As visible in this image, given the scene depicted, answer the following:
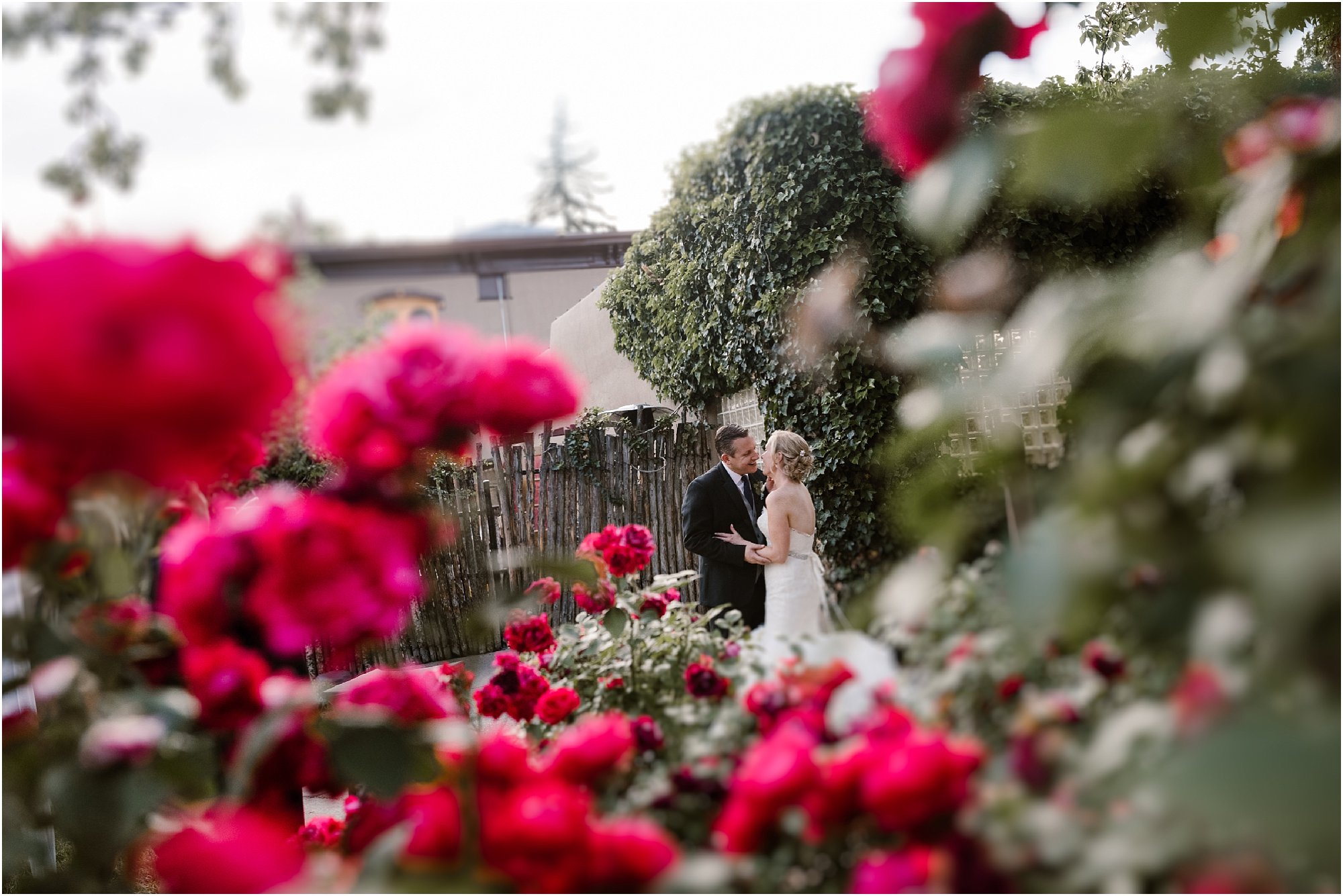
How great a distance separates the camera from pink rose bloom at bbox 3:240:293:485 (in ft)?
1.58

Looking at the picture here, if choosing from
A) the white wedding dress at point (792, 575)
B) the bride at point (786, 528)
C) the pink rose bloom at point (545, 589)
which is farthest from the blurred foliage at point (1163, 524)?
the bride at point (786, 528)

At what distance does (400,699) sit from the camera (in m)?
0.96

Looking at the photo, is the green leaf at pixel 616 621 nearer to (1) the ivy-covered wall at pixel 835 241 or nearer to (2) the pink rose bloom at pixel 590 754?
(2) the pink rose bloom at pixel 590 754

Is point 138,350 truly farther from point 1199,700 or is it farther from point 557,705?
point 557,705

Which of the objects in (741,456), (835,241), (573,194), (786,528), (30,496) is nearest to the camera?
(30,496)

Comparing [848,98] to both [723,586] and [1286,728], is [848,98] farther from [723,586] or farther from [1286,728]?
[1286,728]

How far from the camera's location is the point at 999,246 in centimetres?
493

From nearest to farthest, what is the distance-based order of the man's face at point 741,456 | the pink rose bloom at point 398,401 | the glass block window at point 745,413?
1. the pink rose bloom at point 398,401
2. the man's face at point 741,456
3. the glass block window at point 745,413

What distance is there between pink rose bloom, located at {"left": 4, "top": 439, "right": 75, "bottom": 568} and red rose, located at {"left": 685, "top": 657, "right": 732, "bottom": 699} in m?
0.83

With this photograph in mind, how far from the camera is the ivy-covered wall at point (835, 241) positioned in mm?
4688

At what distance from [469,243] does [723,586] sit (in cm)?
234

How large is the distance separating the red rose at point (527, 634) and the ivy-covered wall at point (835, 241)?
255 cm

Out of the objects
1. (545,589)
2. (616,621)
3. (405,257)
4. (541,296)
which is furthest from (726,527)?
(541,296)

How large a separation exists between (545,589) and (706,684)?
328 millimetres
